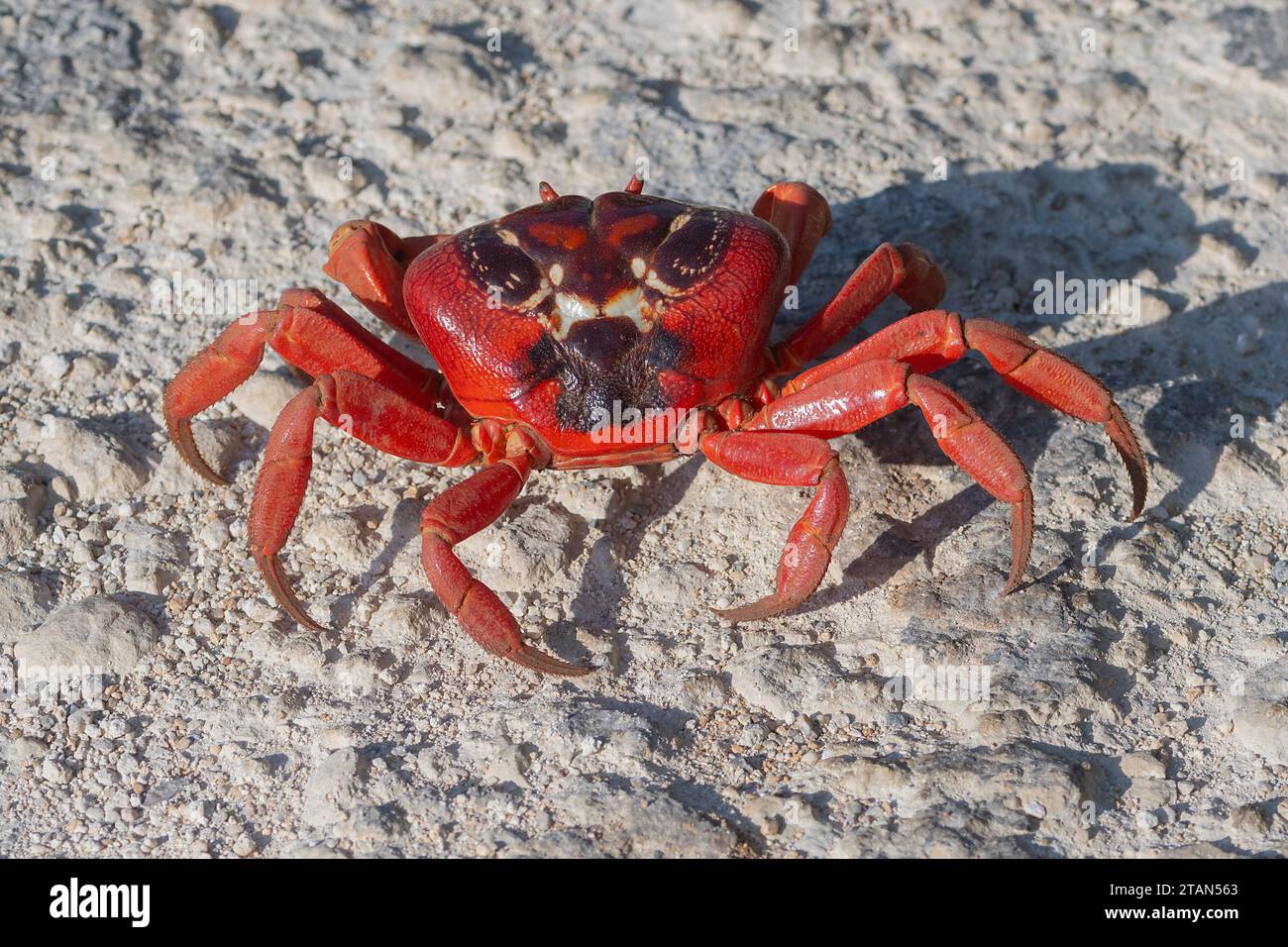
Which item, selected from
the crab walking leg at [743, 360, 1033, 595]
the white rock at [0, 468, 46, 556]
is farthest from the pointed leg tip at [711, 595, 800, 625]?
the white rock at [0, 468, 46, 556]

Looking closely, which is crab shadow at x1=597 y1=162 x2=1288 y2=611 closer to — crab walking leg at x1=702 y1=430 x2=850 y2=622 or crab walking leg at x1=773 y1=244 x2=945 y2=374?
crab walking leg at x1=702 y1=430 x2=850 y2=622

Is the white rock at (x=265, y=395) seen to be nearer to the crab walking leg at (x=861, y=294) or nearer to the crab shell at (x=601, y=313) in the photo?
the crab shell at (x=601, y=313)

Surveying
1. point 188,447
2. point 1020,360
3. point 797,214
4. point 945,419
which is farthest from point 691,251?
point 188,447

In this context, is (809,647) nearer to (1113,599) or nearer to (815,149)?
(1113,599)

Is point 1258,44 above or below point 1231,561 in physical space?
above

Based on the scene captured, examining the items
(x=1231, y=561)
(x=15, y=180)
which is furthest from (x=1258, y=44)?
(x=15, y=180)
